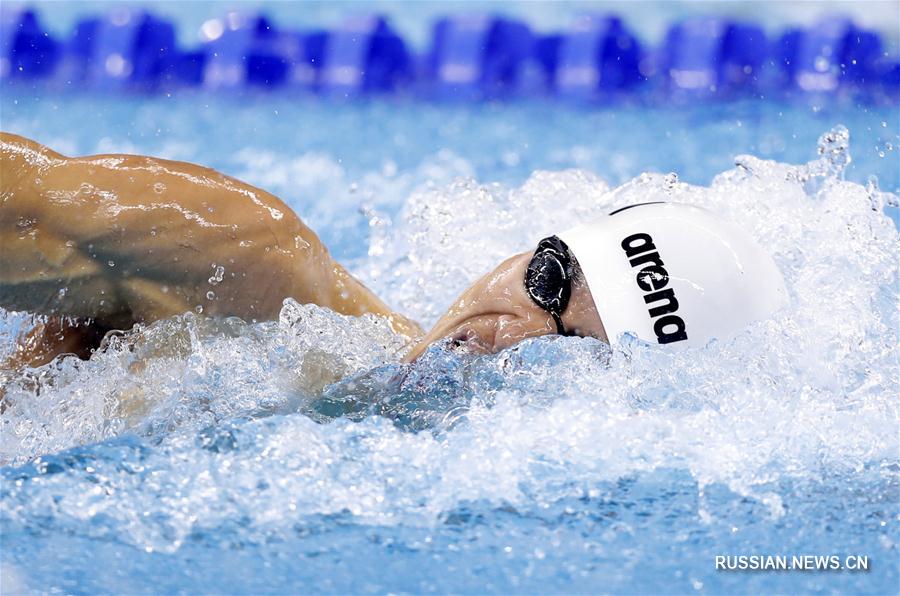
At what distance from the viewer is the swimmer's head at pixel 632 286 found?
1789mm

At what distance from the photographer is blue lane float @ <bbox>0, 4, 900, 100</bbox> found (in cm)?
457

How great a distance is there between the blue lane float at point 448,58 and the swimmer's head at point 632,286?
111 inches

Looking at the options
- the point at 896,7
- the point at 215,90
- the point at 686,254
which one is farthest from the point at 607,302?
the point at 896,7

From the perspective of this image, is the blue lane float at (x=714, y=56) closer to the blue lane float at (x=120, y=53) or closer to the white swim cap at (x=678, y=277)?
the blue lane float at (x=120, y=53)

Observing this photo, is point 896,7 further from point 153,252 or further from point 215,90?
point 153,252

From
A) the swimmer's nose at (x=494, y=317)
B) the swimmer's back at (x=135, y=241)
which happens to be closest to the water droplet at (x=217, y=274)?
the swimmer's back at (x=135, y=241)

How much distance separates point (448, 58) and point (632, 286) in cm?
315

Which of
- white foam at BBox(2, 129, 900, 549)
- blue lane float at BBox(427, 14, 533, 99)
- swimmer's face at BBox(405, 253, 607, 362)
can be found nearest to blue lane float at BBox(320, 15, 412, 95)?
blue lane float at BBox(427, 14, 533, 99)

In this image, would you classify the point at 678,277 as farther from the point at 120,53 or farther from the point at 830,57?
the point at 120,53

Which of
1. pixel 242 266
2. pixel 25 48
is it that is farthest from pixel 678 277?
pixel 25 48

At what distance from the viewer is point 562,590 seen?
1.40m

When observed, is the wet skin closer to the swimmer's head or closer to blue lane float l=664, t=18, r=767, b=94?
the swimmer's head

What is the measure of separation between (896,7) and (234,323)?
4.43 metres

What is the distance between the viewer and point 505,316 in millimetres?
1888
